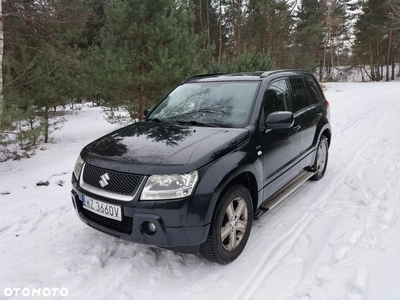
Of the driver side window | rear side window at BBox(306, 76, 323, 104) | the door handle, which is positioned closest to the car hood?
the driver side window

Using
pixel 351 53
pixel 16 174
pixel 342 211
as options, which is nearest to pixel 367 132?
pixel 342 211

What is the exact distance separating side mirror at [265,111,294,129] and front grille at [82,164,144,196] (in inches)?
62.4

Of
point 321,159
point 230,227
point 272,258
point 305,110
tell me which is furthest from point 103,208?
point 321,159

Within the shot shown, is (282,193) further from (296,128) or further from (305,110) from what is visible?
(305,110)

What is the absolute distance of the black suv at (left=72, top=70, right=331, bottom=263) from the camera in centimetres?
250

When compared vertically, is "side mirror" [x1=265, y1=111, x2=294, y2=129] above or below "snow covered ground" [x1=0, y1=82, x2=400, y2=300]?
above

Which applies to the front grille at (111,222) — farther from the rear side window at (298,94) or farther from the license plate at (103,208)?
the rear side window at (298,94)

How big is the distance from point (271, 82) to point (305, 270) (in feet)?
7.44

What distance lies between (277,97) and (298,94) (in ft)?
2.61

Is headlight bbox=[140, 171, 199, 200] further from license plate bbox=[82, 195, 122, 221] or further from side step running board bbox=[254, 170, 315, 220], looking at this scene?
side step running board bbox=[254, 170, 315, 220]

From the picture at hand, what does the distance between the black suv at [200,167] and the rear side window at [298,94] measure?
0.07 metres

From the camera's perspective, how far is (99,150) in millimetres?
3014

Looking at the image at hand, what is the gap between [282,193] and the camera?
3.88 metres

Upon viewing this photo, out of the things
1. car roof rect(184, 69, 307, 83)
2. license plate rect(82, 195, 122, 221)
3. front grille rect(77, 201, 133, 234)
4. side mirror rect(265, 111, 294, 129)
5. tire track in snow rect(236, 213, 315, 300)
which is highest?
car roof rect(184, 69, 307, 83)
